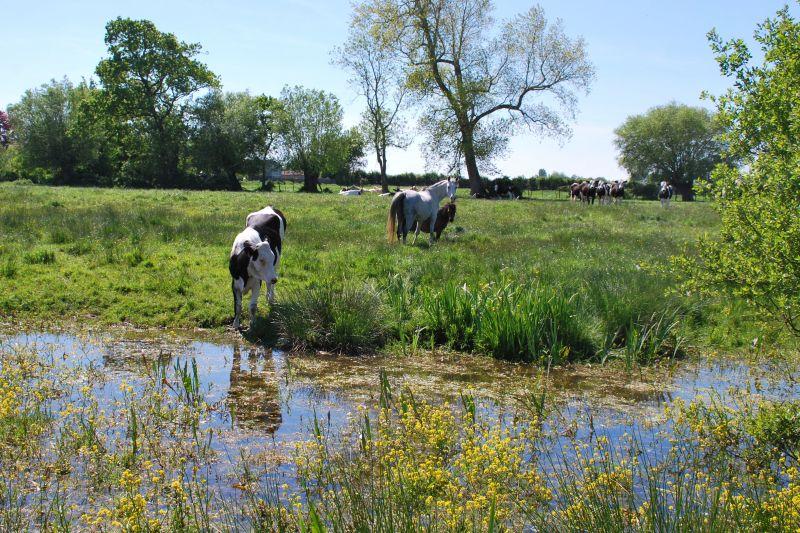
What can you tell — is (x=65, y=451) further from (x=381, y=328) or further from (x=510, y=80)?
(x=510, y=80)

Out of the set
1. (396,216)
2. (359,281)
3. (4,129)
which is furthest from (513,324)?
(4,129)

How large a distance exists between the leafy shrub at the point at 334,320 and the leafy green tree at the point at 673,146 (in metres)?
93.2

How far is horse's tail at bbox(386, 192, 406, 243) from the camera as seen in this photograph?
1878 centimetres

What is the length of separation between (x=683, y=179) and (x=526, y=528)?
10055 centimetres

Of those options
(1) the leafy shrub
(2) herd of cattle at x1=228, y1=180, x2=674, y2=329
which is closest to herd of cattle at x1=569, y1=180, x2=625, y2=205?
(2) herd of cattle at x1=228, y1=180, x2=674, y2=329

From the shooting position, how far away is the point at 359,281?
12859mm

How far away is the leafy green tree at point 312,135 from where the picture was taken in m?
78.4

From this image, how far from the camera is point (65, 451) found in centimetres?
579

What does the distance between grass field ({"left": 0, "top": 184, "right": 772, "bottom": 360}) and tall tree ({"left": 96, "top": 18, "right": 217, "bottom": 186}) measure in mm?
38872

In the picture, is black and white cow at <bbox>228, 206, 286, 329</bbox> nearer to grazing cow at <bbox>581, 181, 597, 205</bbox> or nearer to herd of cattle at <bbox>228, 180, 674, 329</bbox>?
herd of cattle at <bbox>228, 180, 674, 329</bbox>

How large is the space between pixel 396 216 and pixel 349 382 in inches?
422

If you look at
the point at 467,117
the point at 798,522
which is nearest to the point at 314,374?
the point at 798,522

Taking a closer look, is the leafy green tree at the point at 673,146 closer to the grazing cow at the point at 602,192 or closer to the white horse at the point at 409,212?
the grazing cow at the point at 602,192

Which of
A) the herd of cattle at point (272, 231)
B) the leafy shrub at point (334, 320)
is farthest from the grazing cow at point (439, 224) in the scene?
the leafy shrub at point (334, 320)
